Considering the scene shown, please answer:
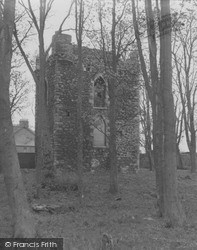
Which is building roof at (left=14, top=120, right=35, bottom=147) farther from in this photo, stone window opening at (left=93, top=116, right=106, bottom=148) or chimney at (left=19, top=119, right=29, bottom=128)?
stone window opening at (left=93, top=116, right=106, bottom=148)

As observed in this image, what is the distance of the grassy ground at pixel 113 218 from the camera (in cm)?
1025

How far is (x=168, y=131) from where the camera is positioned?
512 inches

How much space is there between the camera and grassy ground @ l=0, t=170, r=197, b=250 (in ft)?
33.6

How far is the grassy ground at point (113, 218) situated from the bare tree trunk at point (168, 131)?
501 millimetres

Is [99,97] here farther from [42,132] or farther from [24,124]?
[24,124]

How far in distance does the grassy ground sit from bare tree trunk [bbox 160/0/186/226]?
1.64 feet

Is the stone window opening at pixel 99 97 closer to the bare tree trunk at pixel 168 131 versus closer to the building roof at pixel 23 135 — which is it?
the bare tree trunk at pixel 168 131

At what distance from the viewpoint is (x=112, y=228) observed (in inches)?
491

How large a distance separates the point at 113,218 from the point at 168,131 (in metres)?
3.73

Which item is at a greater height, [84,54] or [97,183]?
[84,54]

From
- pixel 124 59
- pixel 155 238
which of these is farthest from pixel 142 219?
pixel 124 59

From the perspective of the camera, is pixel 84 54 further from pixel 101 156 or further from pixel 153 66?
pixel 153 66

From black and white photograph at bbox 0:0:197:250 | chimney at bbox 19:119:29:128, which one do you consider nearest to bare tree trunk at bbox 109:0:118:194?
black and white photograph at bbox 0:0:197:250

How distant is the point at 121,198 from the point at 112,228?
8.07 meters
